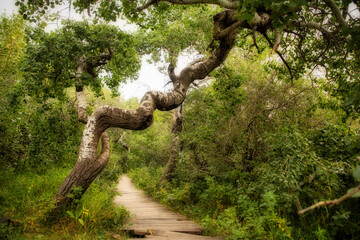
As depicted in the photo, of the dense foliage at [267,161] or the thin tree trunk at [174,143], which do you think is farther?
the thin tree trunk at [174,143]

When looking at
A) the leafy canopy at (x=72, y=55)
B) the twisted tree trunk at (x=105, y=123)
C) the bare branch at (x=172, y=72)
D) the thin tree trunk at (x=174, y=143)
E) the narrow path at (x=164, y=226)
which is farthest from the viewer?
the thin tree trunk at (x=174, y=143)

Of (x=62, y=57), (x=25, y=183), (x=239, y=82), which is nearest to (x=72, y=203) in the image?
(x=25, y=183)

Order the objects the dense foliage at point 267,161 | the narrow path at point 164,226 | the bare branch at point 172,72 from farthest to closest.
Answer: the bare branch at point 172,72 < the narrow path at point 164,226 < the dense foliage at point 267,161

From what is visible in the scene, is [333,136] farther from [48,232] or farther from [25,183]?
[25,183]

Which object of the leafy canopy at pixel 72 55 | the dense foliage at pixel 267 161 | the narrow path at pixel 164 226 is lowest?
the narrow path at pixel 164 226

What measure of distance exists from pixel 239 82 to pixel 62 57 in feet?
16.6

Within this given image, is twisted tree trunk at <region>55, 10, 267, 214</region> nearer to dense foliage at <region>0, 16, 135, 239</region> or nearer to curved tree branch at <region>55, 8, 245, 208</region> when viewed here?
curved tree branch at <region>55, 8, 245, 208</region>

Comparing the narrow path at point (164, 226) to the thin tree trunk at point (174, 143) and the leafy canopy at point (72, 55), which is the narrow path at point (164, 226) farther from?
the leafy canopy at point (72, 55)

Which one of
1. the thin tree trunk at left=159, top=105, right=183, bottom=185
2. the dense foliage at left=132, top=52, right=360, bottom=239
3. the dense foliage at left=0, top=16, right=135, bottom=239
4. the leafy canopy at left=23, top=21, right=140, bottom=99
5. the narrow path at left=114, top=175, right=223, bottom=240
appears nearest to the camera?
the dense foliage at left=132, top=52, right=360, bottom=239

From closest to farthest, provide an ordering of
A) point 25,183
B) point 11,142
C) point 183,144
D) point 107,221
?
1. point 107,221
2. point 25,183
3. point 11,142
4. point 183,144

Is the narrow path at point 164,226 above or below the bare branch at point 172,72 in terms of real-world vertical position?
below

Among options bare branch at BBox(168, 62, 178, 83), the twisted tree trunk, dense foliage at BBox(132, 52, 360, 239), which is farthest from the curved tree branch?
bare branch at BBox(168, 62, 178, 83)

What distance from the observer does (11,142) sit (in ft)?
24.1

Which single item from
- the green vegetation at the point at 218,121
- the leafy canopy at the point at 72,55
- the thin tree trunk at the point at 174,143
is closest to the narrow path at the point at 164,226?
the green vegetation at the point at 218,121
